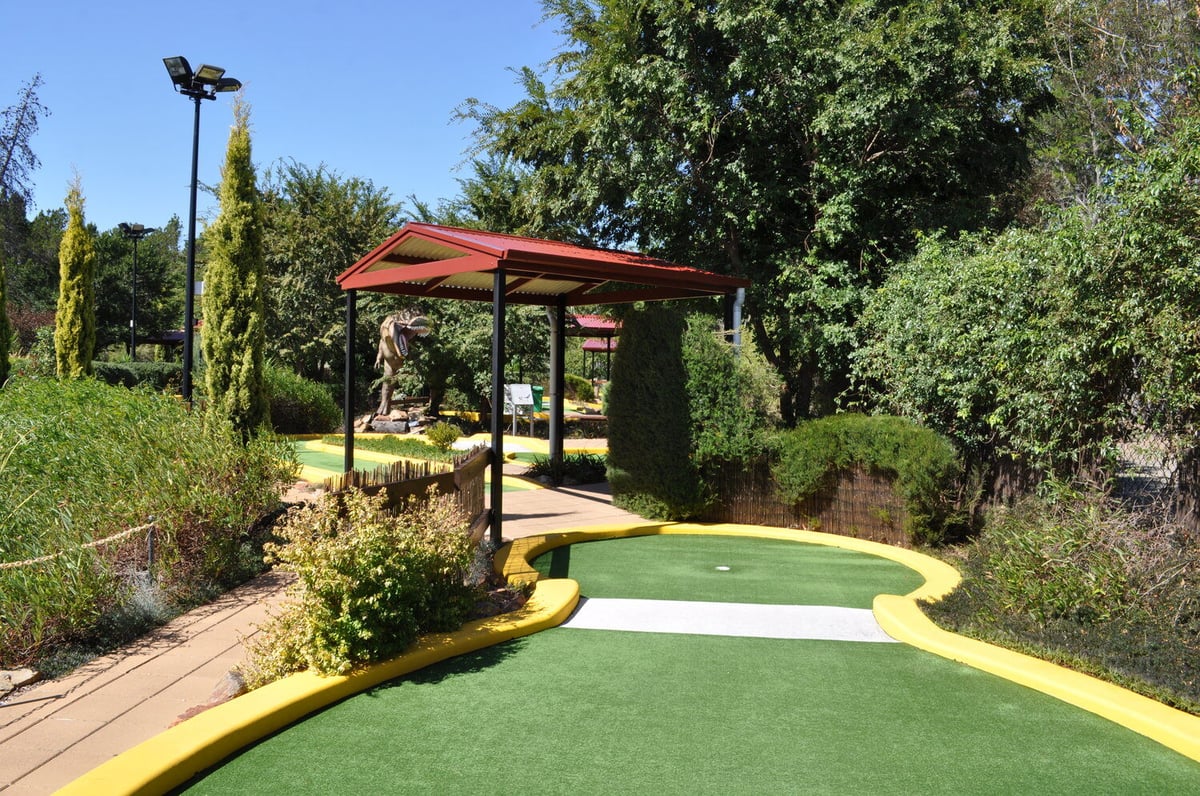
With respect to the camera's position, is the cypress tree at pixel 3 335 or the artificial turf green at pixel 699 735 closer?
the artificial turf green at pixel 699 735

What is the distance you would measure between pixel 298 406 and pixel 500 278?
1495 cm

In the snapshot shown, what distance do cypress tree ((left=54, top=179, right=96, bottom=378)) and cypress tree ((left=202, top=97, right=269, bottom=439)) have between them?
8.79 m

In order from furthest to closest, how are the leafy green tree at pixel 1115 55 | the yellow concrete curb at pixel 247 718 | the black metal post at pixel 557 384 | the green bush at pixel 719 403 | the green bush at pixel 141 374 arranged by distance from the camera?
the green bush at pixel 141 374 → the leafy green tree at pixel 1115 55 → the black metal post at pixel 557 384 → the green bush at pixel 719 403 → the yellow concrete curb at pixel 247 718

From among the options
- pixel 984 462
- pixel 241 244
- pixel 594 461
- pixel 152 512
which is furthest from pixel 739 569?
pixel 241 244

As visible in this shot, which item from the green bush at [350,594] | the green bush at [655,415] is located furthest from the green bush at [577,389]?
the green bush at [350,594]

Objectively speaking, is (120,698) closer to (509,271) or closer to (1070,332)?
(509,271)

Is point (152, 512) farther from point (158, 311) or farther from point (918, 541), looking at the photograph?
point (158, 311)

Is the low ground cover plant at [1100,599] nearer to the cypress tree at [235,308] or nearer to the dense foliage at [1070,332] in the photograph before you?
the dense foliage at [1070,332]

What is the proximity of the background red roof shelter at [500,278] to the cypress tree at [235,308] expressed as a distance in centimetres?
120

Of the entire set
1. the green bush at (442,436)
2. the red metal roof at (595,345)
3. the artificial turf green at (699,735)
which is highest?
the red metal roof at (595,345)

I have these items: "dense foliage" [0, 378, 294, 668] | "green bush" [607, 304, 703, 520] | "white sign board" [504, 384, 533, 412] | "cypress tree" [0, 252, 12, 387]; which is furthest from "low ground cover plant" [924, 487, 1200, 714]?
"cypress tree" [0, 252, 12, 387]

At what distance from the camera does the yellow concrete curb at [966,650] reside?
4465 millimetres

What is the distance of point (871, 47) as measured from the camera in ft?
39.6

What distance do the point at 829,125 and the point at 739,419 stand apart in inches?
193
